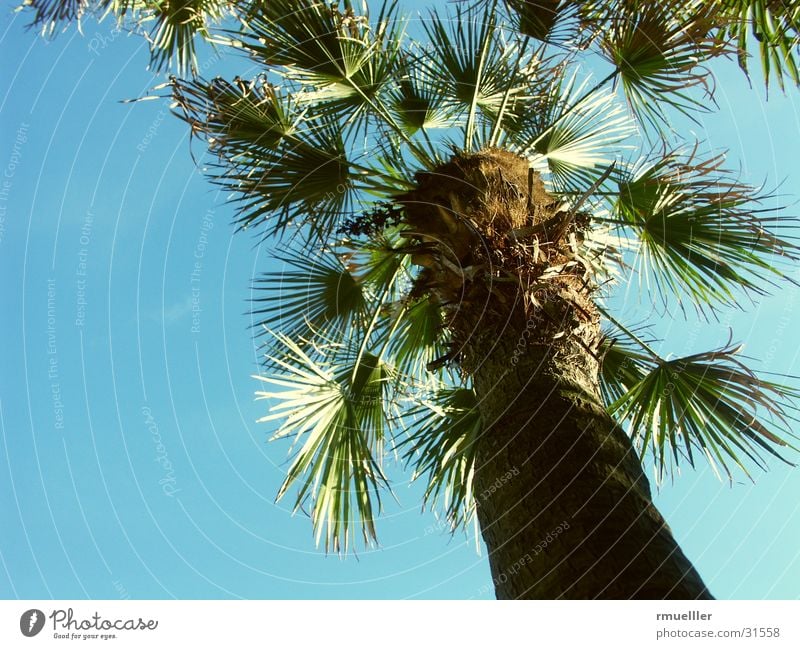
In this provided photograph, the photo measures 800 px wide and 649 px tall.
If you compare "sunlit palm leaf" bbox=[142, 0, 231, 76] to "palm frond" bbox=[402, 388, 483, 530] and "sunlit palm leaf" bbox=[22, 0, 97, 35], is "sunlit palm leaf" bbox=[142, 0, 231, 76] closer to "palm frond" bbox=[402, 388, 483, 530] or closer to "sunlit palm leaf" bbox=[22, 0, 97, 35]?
"sunlit palm leaf" bbox=[22, 0, 97, 35]

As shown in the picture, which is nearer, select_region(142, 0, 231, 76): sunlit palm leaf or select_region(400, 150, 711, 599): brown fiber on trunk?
select_region(400, 150, 711, 599): brown fiber on trunk

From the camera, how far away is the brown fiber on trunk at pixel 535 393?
178 cm

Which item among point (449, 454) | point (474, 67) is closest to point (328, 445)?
point (449, 454)

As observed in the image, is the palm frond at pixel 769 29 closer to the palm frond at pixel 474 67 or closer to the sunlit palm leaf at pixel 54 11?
the palm frond at pixel 474 67

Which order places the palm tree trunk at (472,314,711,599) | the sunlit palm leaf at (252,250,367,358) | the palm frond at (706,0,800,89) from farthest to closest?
the sunlit palm leaf at (252,250,367,358), the palm frond at (706,0,800,89), the palm tree trunk at (472,314,711,599)

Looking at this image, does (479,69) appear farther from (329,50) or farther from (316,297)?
(316,297)

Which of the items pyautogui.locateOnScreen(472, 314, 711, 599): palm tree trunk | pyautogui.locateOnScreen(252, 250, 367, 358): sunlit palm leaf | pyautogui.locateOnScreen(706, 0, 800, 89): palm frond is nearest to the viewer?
pyautogui.locateOnScreen(472, 314, 711, 599): palm tree trunk

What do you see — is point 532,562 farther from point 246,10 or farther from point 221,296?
point 246,10

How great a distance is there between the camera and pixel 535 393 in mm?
2404

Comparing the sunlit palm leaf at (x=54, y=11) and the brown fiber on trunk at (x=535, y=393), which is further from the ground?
the sunlit palm leaf at (x=54, y=11)

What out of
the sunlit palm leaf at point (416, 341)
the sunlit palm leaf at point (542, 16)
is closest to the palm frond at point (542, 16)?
the sunlit palm leaf at point (542, 16)

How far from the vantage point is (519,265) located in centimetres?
281

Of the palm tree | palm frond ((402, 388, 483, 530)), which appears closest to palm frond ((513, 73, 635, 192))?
the palm tree

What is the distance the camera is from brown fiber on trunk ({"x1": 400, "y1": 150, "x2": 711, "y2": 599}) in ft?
A: 5.85
